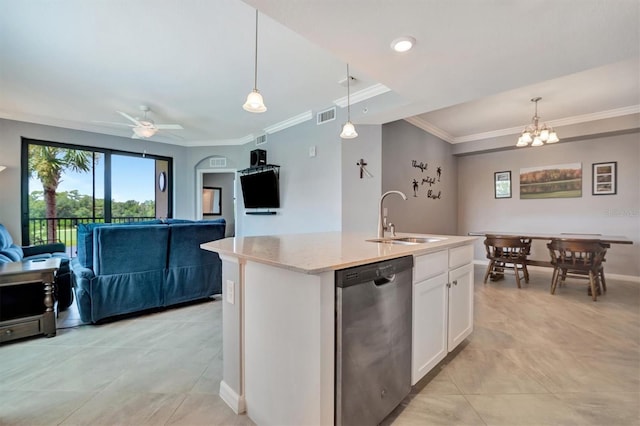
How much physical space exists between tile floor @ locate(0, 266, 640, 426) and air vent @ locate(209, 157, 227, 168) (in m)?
4.40

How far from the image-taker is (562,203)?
5.16 m

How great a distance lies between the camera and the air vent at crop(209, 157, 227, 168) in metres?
6.79

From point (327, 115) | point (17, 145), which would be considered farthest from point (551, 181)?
point (17, 145)

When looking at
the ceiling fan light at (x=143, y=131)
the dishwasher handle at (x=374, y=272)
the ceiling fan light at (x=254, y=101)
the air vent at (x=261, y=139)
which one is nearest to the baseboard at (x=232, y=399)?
the dishwasher handle at (x=374, y=272)

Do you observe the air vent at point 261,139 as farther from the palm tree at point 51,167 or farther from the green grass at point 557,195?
the green grass at point 557,195

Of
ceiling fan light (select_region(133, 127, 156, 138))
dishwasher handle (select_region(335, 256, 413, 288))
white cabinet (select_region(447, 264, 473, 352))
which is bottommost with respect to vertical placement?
white cabinet (select_region(447, 264, 473, 352))

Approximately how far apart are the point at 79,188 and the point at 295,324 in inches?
250

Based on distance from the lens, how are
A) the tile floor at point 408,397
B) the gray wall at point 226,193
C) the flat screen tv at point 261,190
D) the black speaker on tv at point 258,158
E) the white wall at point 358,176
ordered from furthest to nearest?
the gray wall at point 226,193 < the black speaker on tv at point 258,158 < the flat screen tv at point 261,190 < the white wall at point 358,176 < the tile floor at point 408,397

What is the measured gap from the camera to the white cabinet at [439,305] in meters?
1.74

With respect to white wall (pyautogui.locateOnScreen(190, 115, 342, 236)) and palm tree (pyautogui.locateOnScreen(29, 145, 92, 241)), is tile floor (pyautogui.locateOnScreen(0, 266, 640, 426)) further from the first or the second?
palm tree (pyautogui.locateOnScreen(29, 145, 92, 241))

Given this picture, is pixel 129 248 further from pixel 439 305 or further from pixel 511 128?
pixel 511 128

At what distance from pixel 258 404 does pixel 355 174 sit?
3.23m

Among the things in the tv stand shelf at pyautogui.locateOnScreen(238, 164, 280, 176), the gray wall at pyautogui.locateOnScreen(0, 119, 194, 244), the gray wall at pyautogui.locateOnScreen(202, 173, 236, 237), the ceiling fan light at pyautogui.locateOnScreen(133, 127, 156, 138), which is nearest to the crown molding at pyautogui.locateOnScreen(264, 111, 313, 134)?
the tv stand shelf at pyautogui.locateOnScreen(238, 164, 280, 176)

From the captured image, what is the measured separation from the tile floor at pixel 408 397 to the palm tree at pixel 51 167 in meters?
3.27
